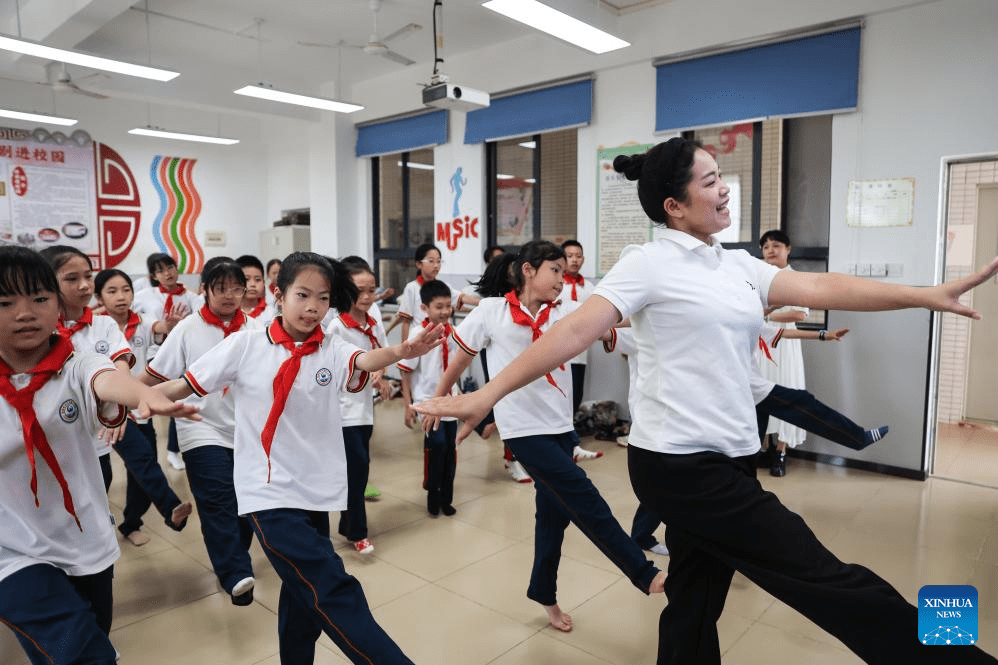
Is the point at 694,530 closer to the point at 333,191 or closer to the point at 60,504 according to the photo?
the point at 60,504

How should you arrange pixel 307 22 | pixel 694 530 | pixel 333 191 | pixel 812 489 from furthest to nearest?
1. pixel 333 191
2. pixel 307 22
3. pixel 812 489
4. pixel 694 530

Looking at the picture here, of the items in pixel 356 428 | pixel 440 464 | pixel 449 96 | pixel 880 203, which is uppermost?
pixel 449 96

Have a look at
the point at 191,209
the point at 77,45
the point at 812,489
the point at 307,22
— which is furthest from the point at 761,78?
the point at 191,209

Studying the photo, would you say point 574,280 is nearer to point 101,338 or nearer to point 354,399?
point 354,399

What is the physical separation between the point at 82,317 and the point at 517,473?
8.96 ft

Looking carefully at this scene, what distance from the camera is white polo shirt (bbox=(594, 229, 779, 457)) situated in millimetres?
1480

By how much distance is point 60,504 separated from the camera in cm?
160

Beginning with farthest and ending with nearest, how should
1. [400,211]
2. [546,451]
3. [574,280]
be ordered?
[400,211] < [574,280] < [546,451]

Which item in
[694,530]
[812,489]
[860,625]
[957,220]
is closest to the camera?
[860,625]

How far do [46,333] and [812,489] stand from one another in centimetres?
419

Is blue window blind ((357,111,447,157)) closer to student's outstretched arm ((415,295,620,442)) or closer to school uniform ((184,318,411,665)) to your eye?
school uniform ((184,318,411,665))

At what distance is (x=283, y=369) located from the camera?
1.96 metres

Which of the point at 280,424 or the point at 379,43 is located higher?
the point at 379,43

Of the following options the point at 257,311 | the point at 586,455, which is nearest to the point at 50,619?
the point at 257,311
